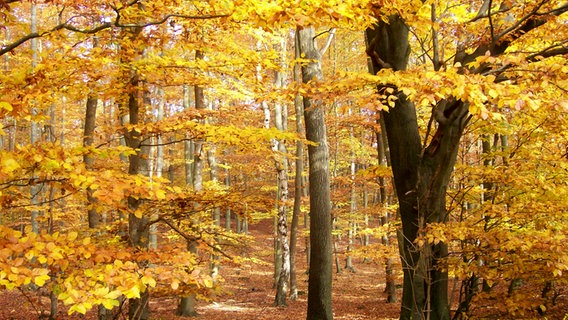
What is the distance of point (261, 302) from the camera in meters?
13.9

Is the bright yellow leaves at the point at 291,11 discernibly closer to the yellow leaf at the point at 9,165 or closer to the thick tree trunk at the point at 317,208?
the yellow leaf at the point at 9,165

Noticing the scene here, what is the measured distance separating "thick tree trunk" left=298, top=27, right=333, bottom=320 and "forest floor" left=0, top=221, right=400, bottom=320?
1715 millimetres

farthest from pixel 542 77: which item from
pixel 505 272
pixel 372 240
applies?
pixel 372 240

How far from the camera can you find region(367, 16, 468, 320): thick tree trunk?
5508 mm

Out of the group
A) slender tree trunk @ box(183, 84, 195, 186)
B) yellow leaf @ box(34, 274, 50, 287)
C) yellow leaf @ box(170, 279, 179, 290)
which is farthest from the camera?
slender tree trunk @ box(183, 84, 195, 186)

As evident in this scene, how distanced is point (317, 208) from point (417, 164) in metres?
2.62

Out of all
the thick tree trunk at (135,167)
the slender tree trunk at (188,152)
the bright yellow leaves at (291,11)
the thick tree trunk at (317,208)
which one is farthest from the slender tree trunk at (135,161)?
the slender tree trunk at (188,152)

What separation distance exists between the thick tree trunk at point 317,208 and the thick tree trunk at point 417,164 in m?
1.73

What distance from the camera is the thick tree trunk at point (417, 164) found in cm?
551

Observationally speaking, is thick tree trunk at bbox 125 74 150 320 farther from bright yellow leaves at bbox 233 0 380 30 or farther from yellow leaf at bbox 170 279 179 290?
bright yellow leaves at bbox 233 0 380 30

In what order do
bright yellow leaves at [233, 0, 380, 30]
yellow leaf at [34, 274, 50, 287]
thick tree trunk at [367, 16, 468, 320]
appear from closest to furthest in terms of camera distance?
1. yellow leaf at [34, 274, 50, 287]
2. bright yellow leaves at [233, 0, 380, 30]
3. thick tree trunk at [367, 16, 468, 320]

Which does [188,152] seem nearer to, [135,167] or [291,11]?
[135,167]

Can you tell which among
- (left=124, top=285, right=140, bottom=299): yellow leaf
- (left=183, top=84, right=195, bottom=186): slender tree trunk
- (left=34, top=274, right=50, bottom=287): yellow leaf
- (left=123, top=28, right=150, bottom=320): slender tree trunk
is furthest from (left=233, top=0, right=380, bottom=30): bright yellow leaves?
(left=183, top=84, right=195, bottom=186): slender tree trunk

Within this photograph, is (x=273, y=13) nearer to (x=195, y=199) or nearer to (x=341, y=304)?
(x=195, y=199)
